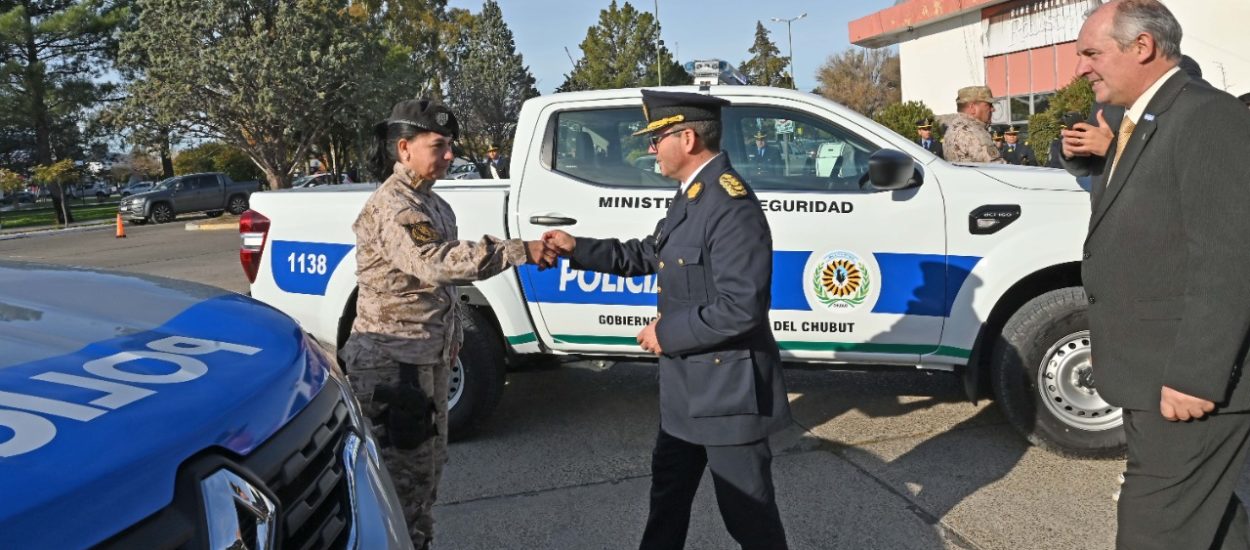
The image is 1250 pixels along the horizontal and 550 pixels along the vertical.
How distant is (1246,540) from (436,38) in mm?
45767

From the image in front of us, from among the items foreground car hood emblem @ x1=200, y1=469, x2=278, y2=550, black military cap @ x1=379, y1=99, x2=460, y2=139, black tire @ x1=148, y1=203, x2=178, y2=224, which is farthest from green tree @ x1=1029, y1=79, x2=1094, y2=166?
black tire @ x1=148, y1=203, x2=178, y2=224

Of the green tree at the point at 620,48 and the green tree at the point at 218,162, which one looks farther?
the green tree at the point at 620,48

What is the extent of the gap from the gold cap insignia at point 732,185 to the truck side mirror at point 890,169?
1551 millimetres

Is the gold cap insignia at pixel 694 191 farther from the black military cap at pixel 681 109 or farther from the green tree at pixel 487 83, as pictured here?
the green tree at pixel 487 83

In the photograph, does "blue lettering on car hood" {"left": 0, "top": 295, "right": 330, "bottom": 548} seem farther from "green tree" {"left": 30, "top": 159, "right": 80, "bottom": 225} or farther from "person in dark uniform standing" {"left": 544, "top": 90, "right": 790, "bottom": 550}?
"green tree" {"left": 30, "top": 159, "right": 80, "bottom": 225}

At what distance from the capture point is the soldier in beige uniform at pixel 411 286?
2795 millimetres

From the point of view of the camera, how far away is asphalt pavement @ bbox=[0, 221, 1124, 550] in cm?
348

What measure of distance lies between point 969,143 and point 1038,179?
83.5 inches

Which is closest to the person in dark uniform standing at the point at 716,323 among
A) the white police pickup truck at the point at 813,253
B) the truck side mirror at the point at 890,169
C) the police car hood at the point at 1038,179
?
the truck side mirror at the point at 890,169

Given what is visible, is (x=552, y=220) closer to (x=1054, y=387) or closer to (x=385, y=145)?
(x=385, y=145)

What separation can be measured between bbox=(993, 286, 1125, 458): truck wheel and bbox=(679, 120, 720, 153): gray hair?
2.16 m

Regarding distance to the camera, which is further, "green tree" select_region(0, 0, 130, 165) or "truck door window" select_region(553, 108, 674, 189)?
"green tree" select_region(0, 0, 130, 165)

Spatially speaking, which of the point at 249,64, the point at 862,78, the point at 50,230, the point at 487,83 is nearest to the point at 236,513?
the point at 249,64

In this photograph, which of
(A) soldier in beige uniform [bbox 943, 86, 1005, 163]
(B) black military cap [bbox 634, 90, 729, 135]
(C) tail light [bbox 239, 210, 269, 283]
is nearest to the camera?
(B) black military cap [bbox 634, 90, 729, 135]
